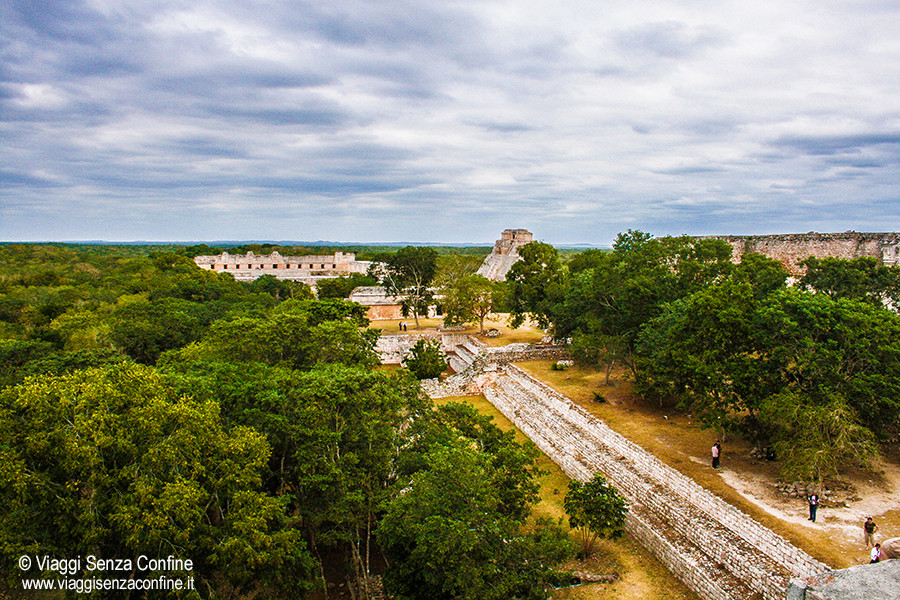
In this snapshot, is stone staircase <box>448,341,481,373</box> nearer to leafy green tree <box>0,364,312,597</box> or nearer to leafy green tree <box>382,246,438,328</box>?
leafy green tree <box>382,246,438,328</box>

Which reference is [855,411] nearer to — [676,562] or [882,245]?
[676,562]

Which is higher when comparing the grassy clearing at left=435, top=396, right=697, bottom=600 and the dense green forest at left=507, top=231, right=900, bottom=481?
the dense green forest at left=507, top=231, right=900, bottom=481

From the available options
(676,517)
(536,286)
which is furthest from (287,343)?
(536,286)

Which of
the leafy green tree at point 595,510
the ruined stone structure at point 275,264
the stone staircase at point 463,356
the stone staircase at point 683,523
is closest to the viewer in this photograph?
the stone staircase at point 683,523

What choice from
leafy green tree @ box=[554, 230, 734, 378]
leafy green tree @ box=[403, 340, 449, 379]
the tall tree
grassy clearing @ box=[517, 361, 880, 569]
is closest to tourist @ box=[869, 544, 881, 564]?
grassy clearing @ box=[517, 361, 880, 569]

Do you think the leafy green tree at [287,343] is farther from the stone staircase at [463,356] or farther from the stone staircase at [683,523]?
the stone staircase at [463,356]

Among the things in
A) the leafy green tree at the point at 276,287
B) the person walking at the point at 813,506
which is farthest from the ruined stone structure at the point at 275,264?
the person walking at the point at 813,506
